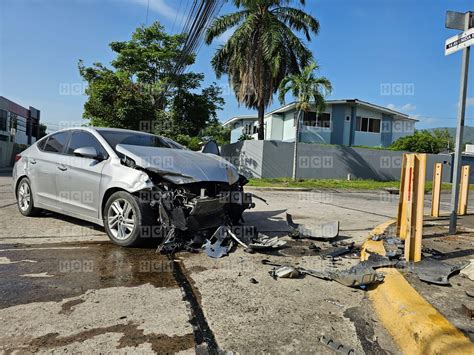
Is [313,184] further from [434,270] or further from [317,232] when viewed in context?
[434,270]

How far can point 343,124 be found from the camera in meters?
30.3

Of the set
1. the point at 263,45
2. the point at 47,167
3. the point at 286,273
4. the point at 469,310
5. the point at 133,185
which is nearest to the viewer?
the point at 469,310

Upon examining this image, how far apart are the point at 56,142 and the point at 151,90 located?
18.8 meters

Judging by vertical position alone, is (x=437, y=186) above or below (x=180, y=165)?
below

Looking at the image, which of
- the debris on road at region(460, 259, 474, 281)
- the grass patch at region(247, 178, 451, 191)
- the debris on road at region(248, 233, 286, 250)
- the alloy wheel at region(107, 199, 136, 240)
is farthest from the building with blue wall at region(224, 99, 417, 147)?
the debris on road at region(460, 259, 474, 281)

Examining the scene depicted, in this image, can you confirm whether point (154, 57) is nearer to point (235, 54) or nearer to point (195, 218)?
point (235, 54)

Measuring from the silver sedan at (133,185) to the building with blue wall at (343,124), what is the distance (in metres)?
23.9

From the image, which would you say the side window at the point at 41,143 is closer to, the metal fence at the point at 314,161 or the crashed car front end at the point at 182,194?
the crashed car front end at the point at 182,194

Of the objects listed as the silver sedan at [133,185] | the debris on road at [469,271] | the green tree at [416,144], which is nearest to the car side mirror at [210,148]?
the silver sedan at [133,185]

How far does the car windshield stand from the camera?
18.2 ft

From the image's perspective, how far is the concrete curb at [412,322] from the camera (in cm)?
228

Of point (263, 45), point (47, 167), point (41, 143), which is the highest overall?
point (263, 45)

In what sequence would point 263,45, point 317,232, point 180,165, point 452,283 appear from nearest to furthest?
point 452,283
point 180,165
point 317,232
point 263,45

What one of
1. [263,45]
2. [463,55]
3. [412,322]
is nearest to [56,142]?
[412,322]
